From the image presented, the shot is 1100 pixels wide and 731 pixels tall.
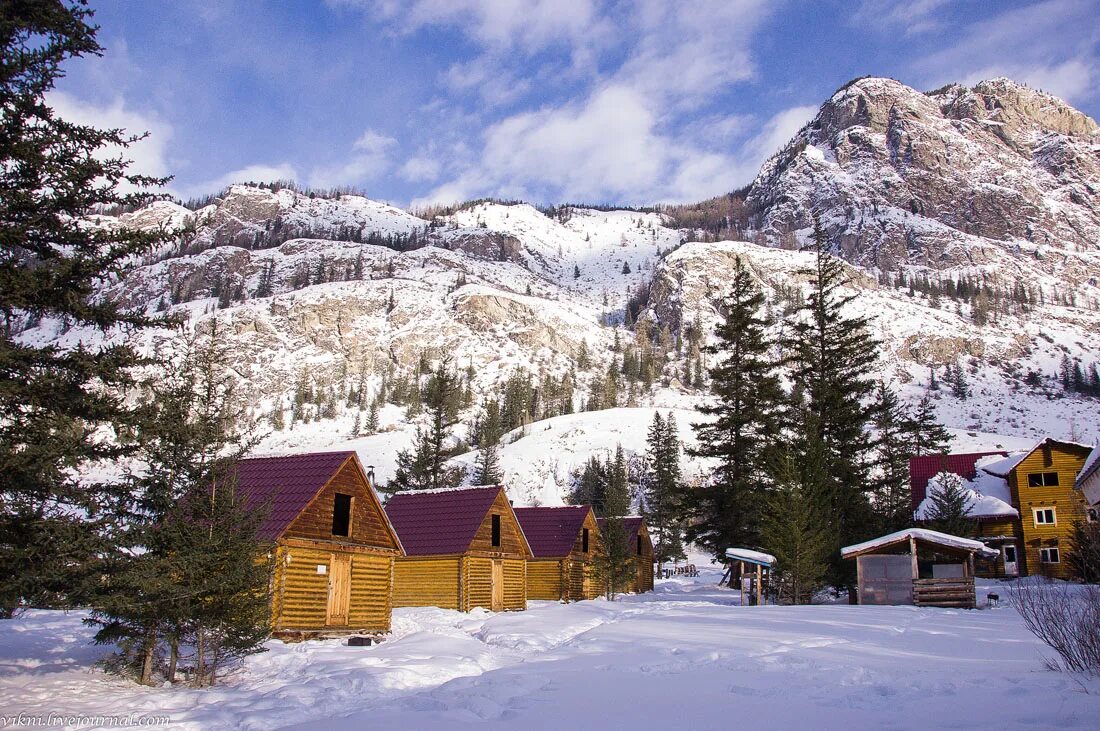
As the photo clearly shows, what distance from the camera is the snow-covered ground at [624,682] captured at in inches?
374

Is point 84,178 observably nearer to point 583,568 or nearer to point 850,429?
point 850,429

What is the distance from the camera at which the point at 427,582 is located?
32281 millimetres

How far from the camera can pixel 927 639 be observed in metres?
17.0

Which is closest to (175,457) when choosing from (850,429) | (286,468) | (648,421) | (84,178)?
(84,178)

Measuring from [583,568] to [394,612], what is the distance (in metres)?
16.7

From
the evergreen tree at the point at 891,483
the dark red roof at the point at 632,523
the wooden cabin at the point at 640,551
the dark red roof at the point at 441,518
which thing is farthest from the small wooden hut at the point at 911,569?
the dark red roof at the point at 632,523

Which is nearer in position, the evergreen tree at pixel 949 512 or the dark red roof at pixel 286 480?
Result: the dark red roof at pixel 286 480

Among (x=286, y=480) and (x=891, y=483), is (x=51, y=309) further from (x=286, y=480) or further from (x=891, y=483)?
(x=891, y=483)

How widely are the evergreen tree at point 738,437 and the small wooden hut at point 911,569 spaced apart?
6167 millimetres

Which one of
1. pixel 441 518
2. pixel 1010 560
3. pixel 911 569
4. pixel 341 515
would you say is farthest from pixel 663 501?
pixel 341 515

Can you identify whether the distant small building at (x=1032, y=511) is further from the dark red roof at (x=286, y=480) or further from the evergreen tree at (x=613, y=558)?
the dark red roof at (x=286, y=480)

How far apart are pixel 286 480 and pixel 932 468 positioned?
45.4m

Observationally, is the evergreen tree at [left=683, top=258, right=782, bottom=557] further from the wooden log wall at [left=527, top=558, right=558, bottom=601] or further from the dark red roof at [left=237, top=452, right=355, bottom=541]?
the dark red roof at [left=237, top=452, right=355, bottom=541]

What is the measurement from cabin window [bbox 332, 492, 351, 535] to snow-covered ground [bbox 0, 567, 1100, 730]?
13.1ft
